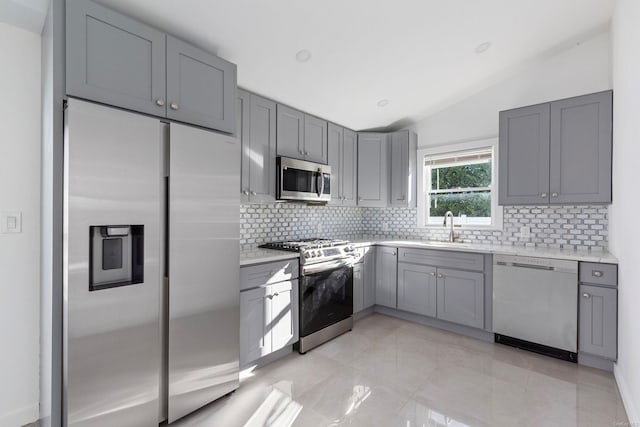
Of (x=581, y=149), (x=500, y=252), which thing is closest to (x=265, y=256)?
(x=500, y=252)

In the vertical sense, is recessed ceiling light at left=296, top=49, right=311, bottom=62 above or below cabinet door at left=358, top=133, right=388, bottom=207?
above

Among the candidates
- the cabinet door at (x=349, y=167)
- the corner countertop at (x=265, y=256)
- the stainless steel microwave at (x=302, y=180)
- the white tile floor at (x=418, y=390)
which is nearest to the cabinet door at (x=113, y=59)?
the corner countertop at (x=265, y=256)

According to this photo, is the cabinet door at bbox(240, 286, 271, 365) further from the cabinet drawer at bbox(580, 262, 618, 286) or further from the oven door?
the cabinet drawer at bbox(580, 262, 618, 286)

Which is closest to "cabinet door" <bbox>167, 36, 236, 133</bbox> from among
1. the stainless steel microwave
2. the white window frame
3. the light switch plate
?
the stainless steel microwave

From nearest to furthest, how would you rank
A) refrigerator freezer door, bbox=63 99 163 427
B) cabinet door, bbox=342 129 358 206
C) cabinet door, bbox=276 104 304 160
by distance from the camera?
refrigerator freezer door, bbox=63 99 163 427, cabinet door, bbox=276 104 304 160, cabinet door, bbox=342 129 358 206

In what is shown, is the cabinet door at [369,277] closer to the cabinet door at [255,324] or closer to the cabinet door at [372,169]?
the cabinet door at [372,169]

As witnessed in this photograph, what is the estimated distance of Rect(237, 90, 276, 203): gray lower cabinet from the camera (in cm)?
283

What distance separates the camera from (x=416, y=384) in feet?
7.77

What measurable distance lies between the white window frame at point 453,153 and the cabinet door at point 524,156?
419 mm

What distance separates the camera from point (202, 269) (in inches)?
79.0

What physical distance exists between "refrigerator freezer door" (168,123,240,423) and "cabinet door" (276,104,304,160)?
3.40 ft

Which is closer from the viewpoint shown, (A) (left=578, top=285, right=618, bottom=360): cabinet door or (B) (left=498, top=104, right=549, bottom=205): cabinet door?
(A) (left=578, top=285, right=618, bottom=360): cabinet door

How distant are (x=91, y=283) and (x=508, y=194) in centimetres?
364

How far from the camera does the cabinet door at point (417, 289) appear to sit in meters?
3.53
